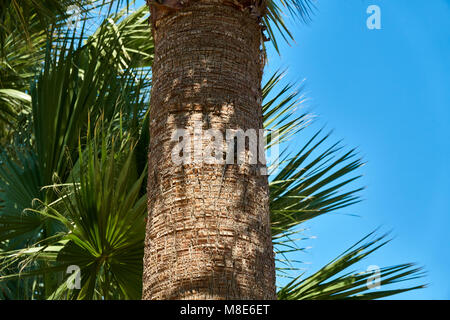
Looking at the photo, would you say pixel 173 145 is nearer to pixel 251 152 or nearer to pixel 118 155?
pixel 251 152

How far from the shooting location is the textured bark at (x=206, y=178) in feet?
6.08

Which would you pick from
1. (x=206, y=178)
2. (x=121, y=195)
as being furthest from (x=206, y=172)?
(x=121, y=195)

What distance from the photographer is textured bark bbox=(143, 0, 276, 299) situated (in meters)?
1.85

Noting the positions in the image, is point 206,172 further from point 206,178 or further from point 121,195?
point 121,195

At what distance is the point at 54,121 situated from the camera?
4.08 meters

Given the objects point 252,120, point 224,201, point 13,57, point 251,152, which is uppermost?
point 13,57

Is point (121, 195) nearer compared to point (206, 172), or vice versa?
point (206, 172)

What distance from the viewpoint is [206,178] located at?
199cm

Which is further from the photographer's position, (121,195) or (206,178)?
(121,195)
